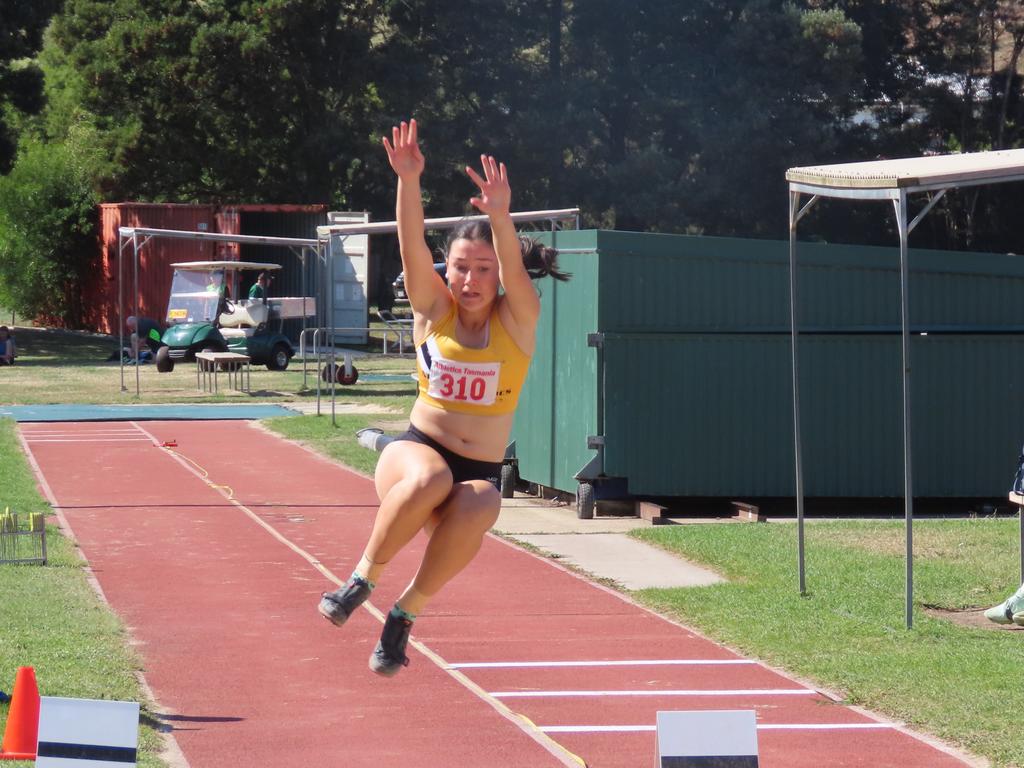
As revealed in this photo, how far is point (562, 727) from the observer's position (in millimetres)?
7879

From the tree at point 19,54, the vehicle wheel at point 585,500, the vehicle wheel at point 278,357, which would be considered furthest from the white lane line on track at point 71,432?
the tree at point 19,54

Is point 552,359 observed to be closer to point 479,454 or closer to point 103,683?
point 103,683

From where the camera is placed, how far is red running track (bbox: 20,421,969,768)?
745 cm

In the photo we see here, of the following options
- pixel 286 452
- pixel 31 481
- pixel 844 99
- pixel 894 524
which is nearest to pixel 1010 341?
pixel 894 524

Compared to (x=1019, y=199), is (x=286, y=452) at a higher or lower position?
lower

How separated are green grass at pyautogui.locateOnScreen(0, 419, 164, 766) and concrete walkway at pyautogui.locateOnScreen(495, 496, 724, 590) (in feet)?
13.8

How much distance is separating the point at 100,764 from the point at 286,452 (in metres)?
16.1

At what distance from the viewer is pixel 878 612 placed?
10609 mm

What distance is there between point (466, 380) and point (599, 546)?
854 centimetres

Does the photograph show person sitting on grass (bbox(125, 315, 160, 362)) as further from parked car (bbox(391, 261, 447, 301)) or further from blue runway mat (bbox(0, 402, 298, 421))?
blue runway mat (bbox(0, 402, 298, 421))

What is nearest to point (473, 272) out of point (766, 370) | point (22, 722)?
point (22, 722)

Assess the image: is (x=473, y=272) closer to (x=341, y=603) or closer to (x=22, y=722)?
(x=341, y=603)

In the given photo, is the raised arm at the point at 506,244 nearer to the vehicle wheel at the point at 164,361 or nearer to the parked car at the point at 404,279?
the parked car at the point at 404,279

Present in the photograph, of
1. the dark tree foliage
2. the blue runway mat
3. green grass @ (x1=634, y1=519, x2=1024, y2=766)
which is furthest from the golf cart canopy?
green grass @ (x1=634, y1=519, x2=1024, y2=766)
